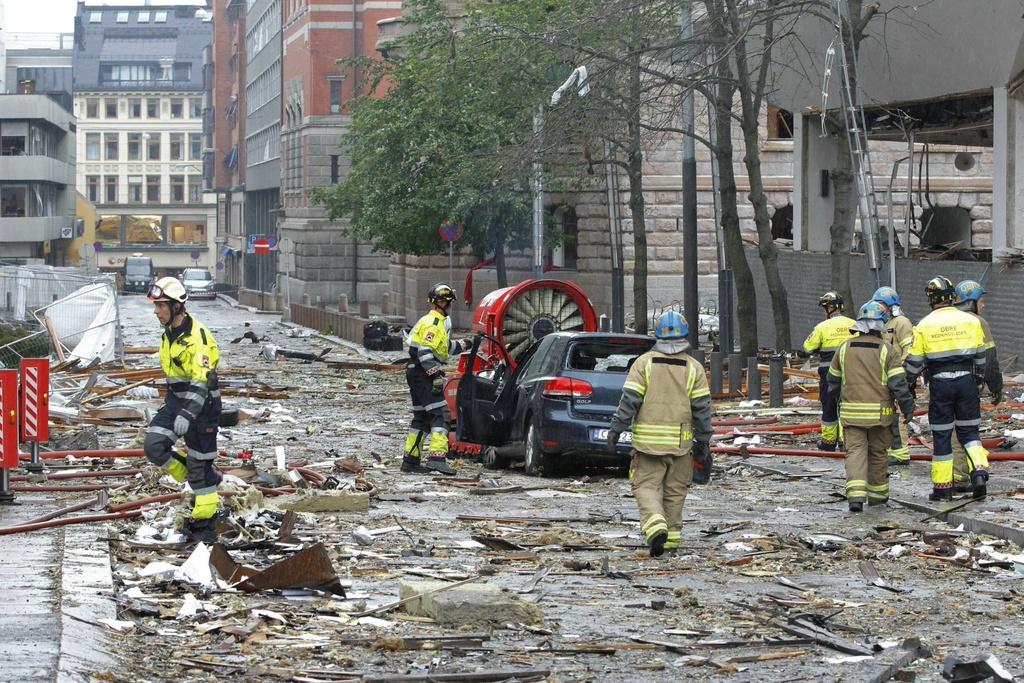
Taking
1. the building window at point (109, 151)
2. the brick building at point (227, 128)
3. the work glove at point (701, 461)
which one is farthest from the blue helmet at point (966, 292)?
the building window at point (109, 151)

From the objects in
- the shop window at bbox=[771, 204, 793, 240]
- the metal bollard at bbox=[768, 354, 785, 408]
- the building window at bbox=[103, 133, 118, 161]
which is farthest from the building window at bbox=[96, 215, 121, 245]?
the metal bollard at bbox=[768, 354, 785, 408]

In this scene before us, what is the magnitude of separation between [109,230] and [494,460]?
384 feet

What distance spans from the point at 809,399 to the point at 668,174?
2198 cm

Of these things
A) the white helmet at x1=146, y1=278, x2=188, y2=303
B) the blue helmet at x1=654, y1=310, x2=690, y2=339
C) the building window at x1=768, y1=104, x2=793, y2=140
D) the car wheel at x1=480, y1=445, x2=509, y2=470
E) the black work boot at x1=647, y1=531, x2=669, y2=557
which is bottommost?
the car wheel at x1=480, y1=445, x2=509, y2=470

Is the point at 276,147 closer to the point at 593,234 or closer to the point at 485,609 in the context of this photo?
the point at 593,234

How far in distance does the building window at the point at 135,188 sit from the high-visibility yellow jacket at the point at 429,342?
119708 mm

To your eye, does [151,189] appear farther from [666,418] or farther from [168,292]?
[666,418]

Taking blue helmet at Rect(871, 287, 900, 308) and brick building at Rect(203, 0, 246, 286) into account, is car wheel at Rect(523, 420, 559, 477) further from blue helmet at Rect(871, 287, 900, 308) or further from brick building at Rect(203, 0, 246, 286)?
brick building at Rect(203, 0, 246, 286)

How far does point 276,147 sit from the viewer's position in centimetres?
8812

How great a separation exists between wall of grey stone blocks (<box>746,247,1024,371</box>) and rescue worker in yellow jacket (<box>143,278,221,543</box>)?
16681 millimetres

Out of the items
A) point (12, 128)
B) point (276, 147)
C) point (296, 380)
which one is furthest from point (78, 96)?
point (296, 380)

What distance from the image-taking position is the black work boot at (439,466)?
52.3 ft

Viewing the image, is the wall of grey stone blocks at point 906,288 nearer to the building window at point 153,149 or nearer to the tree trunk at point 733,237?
the tree trunk at point 733,237

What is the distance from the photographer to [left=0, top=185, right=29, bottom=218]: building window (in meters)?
92.8
